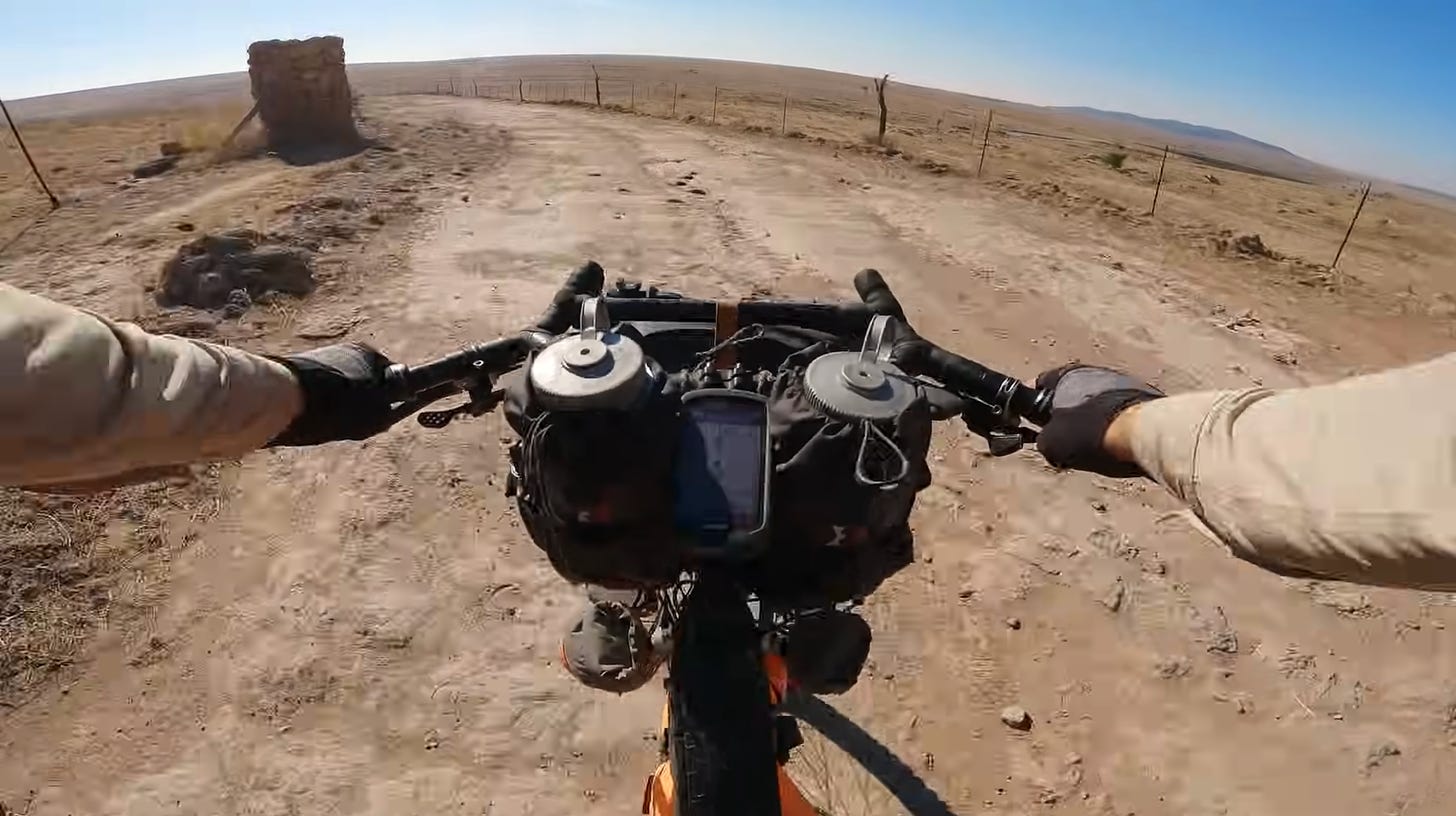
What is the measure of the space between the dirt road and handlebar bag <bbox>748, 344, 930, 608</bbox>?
7.73ft

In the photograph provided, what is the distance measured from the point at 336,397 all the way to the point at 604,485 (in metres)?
0.75

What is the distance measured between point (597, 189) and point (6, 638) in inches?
455

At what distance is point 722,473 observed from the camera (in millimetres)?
1726

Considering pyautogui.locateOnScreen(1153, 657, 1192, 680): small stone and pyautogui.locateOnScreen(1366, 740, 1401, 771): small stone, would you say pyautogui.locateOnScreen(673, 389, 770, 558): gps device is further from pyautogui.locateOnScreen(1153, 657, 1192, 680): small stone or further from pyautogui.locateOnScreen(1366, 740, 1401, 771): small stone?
pyautogui.locateOnScreen(1366, 740, 1401, 771): small stone

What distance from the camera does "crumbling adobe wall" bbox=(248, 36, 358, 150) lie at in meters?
18.6

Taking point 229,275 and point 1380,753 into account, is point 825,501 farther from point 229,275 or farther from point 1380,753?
point 229,275

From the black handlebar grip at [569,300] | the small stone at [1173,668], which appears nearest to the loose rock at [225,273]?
the black handlebar grip at [569,300]

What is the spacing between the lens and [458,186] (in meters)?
14.5

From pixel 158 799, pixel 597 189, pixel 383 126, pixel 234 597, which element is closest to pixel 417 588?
pixel 234 597

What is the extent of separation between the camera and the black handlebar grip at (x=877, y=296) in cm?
283

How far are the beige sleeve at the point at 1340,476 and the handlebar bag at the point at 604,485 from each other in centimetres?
102

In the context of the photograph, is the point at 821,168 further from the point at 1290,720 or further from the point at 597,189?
the point at 1290,720

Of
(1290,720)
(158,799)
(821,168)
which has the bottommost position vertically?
(158,799)

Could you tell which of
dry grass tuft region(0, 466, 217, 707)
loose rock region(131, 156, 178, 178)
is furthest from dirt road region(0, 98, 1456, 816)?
loose rock region(131, 156, 178, 178)
